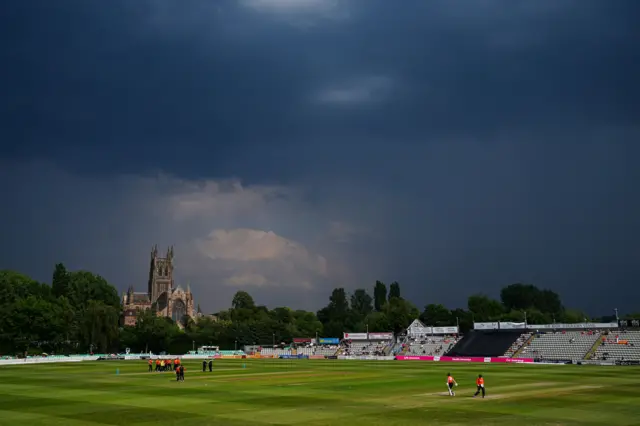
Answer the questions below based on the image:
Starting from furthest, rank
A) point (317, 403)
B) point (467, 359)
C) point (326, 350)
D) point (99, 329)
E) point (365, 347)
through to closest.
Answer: point (326, 350) < point (365, 347) < point (99, 329) < point (467, 359) < point (317, 403)

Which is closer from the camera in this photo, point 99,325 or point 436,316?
point 99,325

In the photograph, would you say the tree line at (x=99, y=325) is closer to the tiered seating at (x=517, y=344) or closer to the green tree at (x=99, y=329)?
the green tree at (x=99, y=329)

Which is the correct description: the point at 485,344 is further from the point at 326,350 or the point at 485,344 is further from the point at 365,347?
the point at 326,350

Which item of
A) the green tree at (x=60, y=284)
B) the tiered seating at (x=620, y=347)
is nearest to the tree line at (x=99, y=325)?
the green tree at (x=60, y=284)

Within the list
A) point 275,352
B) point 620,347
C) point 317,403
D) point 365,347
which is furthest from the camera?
point 275,352

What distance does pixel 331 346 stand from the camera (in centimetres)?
14962

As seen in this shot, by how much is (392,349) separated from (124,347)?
75938 mm

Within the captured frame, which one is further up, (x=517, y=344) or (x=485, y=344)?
(x=517, y=344)

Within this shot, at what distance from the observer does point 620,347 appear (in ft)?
324

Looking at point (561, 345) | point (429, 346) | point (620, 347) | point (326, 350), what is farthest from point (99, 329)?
point (620, 347)

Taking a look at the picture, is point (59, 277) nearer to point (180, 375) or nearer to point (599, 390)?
point (180, 375)

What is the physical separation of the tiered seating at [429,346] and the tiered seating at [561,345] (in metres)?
20.1

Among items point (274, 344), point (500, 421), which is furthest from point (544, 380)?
point (274, 344)

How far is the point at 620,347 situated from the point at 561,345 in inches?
444
